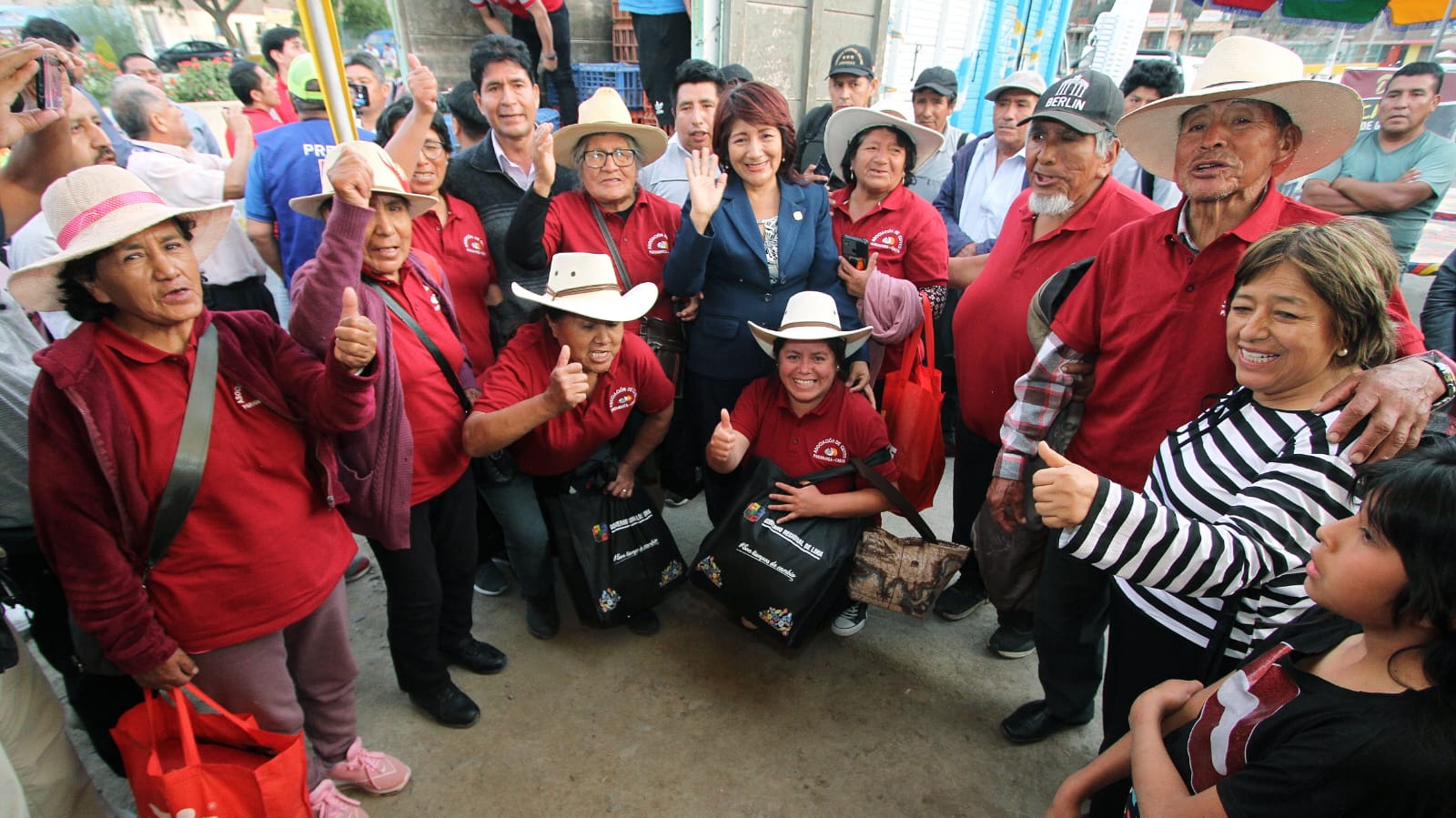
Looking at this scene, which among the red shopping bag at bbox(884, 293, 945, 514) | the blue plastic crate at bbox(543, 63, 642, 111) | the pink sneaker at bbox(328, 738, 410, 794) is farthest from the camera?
the blue plastic crate at bbox(543, 63, 642, 111)

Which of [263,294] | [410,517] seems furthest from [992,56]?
[410,517]

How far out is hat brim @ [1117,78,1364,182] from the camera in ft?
5.81

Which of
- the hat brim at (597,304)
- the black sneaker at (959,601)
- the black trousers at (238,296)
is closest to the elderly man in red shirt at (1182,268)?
the black sneaker at (959,601)

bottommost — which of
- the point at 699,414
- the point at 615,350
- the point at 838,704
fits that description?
the point at 838,704

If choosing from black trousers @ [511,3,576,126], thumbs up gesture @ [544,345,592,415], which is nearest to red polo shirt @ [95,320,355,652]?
thumbs up gesture @ [544,345,592,415]

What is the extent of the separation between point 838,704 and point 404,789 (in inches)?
60.4

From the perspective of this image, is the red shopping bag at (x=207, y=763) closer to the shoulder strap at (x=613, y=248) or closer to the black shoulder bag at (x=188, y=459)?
the black shoulder bag at (x=188, y=459)

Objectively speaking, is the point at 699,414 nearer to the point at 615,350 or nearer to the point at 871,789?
the point at 615,350

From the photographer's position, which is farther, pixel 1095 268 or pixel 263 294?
pixel 263 294

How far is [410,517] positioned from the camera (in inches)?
88.6

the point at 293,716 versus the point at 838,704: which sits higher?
the point at 293,716

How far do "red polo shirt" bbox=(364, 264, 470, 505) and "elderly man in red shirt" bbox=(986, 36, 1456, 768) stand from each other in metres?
1.85

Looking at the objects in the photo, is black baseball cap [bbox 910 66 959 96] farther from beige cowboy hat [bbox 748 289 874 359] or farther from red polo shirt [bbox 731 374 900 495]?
red polo shirt [bbox 731 374 900 495]

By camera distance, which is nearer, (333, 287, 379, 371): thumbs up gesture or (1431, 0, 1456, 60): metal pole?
(333, 287, 379, 371): thumbs up gesture
